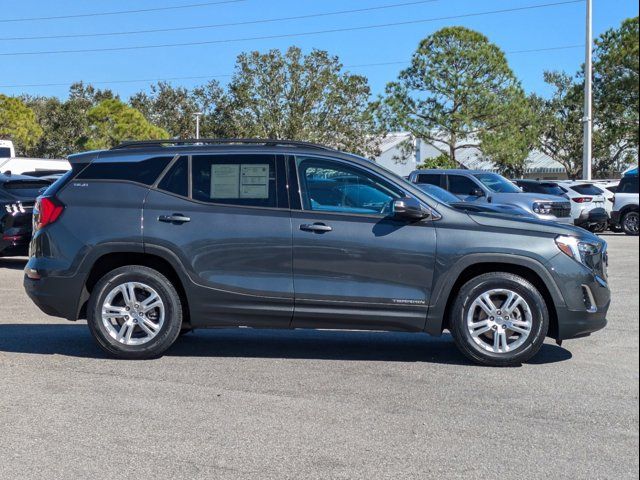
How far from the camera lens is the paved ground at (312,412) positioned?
4852 millimetres

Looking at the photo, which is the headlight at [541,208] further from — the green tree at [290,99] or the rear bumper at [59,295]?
the green tree at [290,99]

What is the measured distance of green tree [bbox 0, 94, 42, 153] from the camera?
49.7 meters

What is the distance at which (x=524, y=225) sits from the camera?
23.9ft

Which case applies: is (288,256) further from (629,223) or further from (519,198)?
(629,223)

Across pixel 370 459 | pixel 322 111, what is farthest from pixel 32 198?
pixel 322 111

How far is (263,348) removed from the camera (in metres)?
8.13

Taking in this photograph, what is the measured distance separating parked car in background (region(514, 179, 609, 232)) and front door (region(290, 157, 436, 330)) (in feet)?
61.8

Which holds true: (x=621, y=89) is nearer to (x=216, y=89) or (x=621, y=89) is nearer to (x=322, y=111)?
(x=322, y=111)

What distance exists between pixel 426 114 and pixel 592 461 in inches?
1488

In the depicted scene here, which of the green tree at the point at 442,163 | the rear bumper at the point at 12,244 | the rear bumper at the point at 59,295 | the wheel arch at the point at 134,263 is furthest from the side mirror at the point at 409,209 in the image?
the green tree at the point at 442,163

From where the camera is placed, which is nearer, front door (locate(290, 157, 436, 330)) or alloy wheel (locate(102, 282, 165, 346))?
front door (locate(290, 157, 436, 330))

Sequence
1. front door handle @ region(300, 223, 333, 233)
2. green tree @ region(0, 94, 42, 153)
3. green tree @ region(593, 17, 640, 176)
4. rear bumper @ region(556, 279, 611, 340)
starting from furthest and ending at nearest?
green tree @ region(0, 94, 42, 153), front door handle @ region(300, 223, 333, 233), rear bumper @ region(556, 279, 611, 340), green tree @ region(593, 17, 640, 176)

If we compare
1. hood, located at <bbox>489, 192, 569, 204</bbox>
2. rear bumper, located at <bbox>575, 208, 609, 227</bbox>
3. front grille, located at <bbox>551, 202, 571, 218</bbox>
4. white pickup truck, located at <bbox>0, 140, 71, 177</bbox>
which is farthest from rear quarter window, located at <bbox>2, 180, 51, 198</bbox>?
rear bumper, located at <bbox>575, 208, 609, 227</bbox>

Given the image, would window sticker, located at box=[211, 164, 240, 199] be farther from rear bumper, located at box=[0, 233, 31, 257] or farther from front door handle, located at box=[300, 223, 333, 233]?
rear bumper, located at box=[0, 233, 31, 257]
